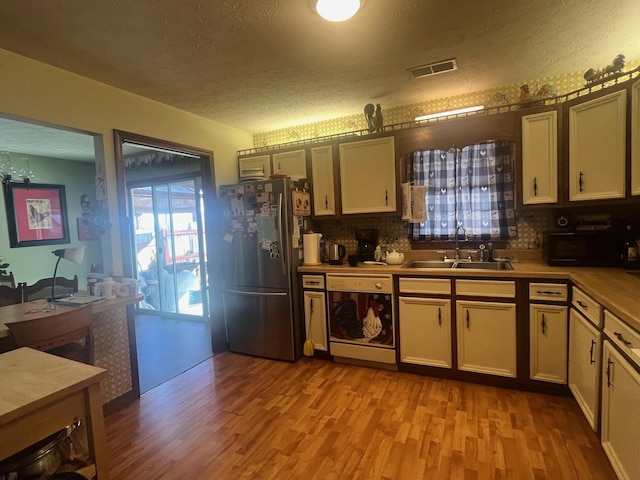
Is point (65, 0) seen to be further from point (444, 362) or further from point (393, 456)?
point (444, 362)

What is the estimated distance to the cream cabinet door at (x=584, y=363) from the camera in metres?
1.78

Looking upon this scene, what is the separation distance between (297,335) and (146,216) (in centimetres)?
324

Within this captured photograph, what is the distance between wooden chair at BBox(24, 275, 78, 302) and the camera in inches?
117

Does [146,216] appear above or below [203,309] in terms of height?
above

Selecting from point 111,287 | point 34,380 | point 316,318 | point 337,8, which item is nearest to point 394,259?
point 316,318

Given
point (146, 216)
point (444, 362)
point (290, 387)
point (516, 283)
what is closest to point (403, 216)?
point (516, 283)

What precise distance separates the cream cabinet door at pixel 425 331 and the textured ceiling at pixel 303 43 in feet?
6.05

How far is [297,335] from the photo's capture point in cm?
321

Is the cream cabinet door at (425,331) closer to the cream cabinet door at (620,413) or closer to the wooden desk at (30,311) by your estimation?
the cream cabinet door at (620,413)

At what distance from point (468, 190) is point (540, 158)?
2.04 ft

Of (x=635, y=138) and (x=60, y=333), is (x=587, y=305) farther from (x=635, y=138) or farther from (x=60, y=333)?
(x=60, y=333)

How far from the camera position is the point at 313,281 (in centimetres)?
317

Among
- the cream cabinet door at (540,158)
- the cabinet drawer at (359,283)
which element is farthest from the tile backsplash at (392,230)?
the cabinet drawer at (359,283)

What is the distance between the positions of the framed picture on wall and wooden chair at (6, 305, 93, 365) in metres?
3.28
